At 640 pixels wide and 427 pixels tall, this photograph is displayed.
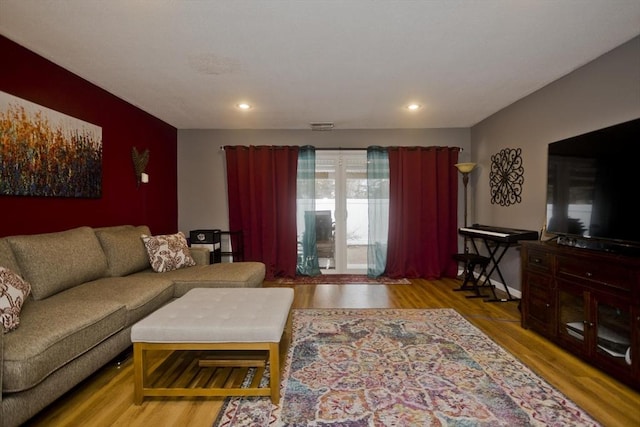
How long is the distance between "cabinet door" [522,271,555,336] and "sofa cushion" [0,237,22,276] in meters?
3.81

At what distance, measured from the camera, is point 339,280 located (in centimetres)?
459

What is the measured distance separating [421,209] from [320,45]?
3058 millimetres

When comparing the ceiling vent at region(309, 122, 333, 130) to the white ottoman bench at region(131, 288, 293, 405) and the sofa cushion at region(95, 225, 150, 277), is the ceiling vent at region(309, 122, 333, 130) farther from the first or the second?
the white ottoman bench at region(131, 288, 293, 405)

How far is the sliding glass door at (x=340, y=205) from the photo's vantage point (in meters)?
4.89

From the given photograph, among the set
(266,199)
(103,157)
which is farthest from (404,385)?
(103,157)

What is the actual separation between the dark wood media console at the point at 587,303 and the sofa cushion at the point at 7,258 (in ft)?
12.4

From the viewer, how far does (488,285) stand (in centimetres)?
414

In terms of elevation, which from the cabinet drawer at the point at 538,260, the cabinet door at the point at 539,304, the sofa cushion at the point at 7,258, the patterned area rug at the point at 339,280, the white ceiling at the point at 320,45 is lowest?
the patterned area rug at the point at 339,280

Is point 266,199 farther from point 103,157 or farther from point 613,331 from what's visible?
point 613,331

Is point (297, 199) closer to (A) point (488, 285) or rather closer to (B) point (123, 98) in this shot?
(B) point (123, 98)

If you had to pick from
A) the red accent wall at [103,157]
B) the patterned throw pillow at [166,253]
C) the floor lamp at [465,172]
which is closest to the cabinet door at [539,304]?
the floor lamp at [465,172]

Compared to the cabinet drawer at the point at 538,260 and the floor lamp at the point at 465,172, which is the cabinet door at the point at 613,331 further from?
the floor lamp at the point at 465,172

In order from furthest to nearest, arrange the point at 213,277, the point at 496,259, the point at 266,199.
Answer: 1. the point at 266,199
2. the point at 496,259
3. the point at 213,277

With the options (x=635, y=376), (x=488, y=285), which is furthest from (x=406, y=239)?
(x=635, y=376)
